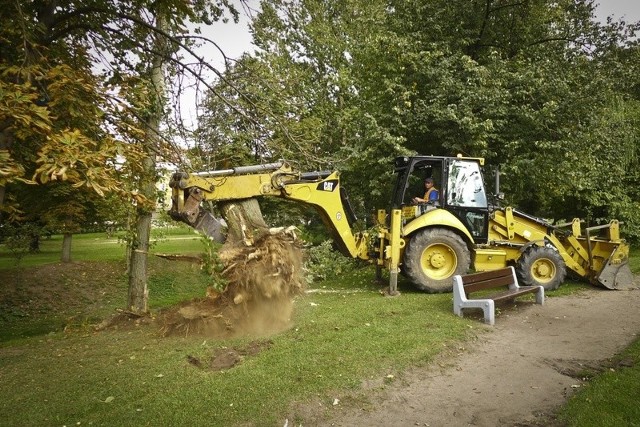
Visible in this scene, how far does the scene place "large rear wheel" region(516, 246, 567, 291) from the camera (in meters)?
9.14

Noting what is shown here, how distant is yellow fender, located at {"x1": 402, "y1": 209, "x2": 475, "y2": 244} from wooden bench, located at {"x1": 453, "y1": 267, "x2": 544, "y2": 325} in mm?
1301

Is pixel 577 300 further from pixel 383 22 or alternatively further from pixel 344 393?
pixel 383 22

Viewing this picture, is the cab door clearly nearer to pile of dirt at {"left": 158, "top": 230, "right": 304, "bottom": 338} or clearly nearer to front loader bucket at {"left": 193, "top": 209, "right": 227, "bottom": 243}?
pile of dirt at {"left": 158, "top": 230, "right": 304, "bottom": 338}

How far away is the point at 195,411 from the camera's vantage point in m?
4.00

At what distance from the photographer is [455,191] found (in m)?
9.18

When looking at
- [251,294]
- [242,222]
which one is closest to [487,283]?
[251,294]

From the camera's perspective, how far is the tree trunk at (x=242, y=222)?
19.5ft

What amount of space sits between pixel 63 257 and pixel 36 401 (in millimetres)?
14667

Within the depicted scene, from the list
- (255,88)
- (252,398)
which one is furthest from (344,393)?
(255,88)

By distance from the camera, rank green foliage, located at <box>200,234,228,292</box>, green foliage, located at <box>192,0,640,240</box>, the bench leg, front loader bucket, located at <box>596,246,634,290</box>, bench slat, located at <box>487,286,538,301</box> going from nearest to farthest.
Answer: green foliage, located at <box>200,234,228,292</box> → the bench leg → bench slat, located at <box>487,286,538,301</box> → front loader bucket, located at <box>596,246,634,290</box> → green foliage, located at <box>192,0,640,240</box>

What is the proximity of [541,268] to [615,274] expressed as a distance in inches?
63.8

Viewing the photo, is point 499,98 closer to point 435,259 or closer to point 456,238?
point 456,238

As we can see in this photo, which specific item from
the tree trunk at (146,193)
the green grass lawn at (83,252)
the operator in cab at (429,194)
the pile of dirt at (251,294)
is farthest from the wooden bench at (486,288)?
the green grass lawn at (83,252)

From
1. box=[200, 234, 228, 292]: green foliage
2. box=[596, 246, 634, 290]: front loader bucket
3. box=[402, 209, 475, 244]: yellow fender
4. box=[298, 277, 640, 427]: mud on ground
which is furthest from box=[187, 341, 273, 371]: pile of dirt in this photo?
box=[596, 246, 634, 290]: front loader bucket
